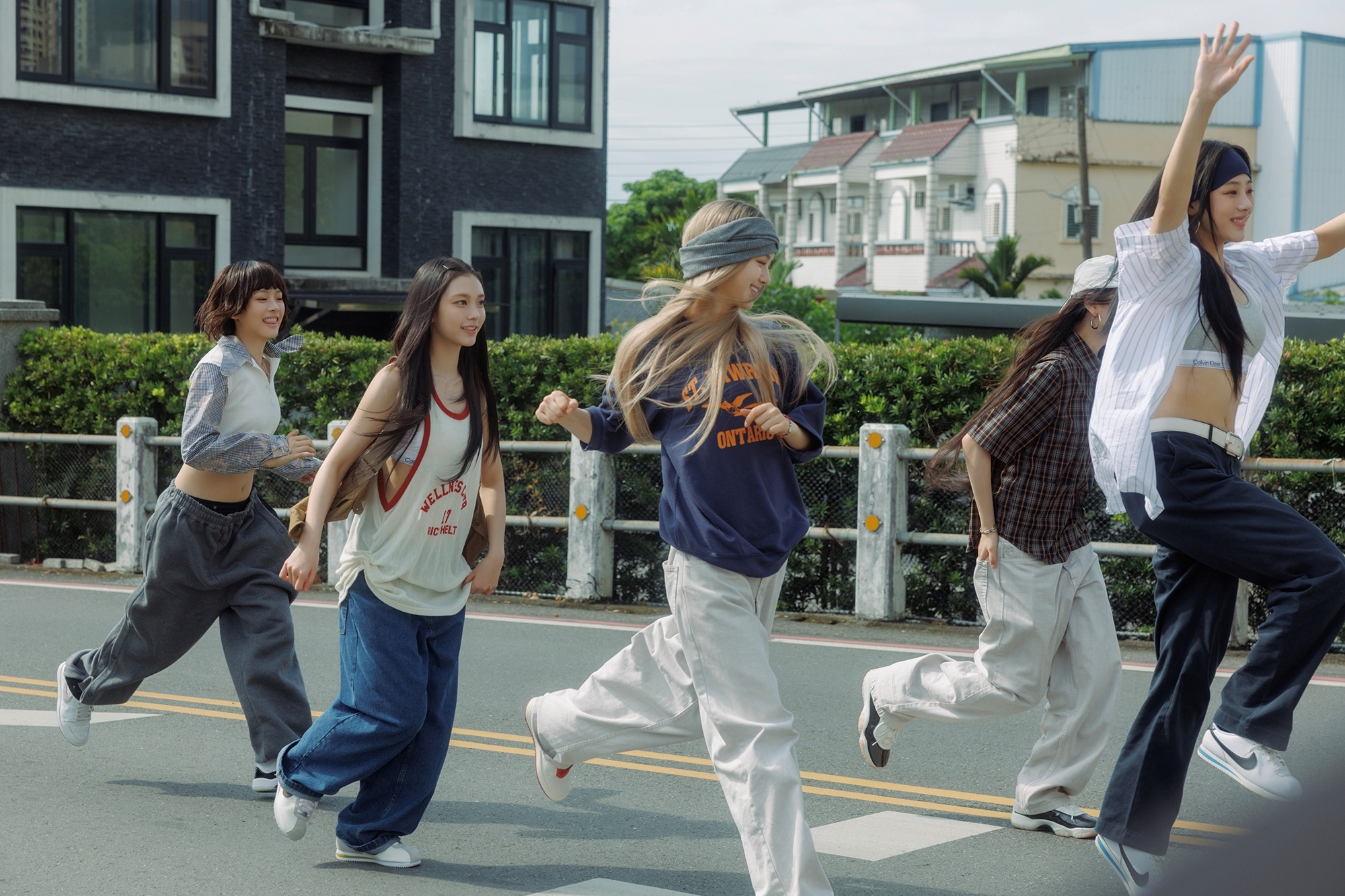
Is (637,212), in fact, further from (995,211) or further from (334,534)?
(334,534)

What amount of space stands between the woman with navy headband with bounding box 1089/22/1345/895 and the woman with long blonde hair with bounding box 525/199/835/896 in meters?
0.86

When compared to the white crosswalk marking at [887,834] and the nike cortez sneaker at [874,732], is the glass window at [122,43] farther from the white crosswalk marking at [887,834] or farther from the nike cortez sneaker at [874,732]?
the white crosswalk marking at [887,834]

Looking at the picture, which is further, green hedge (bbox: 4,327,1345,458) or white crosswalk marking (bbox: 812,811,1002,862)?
green hedge (bbox: 4,327,1345,458)

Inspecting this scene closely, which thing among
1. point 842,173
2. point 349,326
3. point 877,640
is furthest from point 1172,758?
point 842,173

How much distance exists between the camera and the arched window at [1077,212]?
54.5 metres

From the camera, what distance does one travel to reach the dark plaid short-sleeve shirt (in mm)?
4965

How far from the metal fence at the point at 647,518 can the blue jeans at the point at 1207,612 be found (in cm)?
456

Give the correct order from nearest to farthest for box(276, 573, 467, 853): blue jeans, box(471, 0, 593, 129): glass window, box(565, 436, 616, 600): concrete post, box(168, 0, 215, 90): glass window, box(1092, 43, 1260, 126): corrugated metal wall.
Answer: box(276, 573, 467, 853): blue jeans < box(565, 436, 616, 600): concrete post < box(168, 0, 215, 90): glass window < box(471, 0, 593, 129): glass window < box(1092, 43, 1260, 126): corrugated metal wall

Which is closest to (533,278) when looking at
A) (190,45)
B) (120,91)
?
(190,45)

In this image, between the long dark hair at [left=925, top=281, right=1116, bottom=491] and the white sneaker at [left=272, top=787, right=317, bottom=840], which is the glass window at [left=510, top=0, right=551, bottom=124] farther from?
the white sneaker at [left=272, top=787, right=317, bottom=840]

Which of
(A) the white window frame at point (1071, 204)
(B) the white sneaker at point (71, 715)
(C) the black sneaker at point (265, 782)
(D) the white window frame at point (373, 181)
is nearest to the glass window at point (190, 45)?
(D) the white window frame at point (373, 181)

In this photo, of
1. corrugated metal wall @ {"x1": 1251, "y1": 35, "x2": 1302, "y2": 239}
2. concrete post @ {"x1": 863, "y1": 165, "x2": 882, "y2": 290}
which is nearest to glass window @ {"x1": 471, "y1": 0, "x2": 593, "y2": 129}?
concrete post @ {"x1": 863, "y1": 165, "x2": 882, "y2": 290}

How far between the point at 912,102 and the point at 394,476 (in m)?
64.5

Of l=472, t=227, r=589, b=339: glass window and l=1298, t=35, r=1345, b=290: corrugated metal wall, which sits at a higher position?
l=1298, t=35, r=1345, b=290: corrugated metal wall
